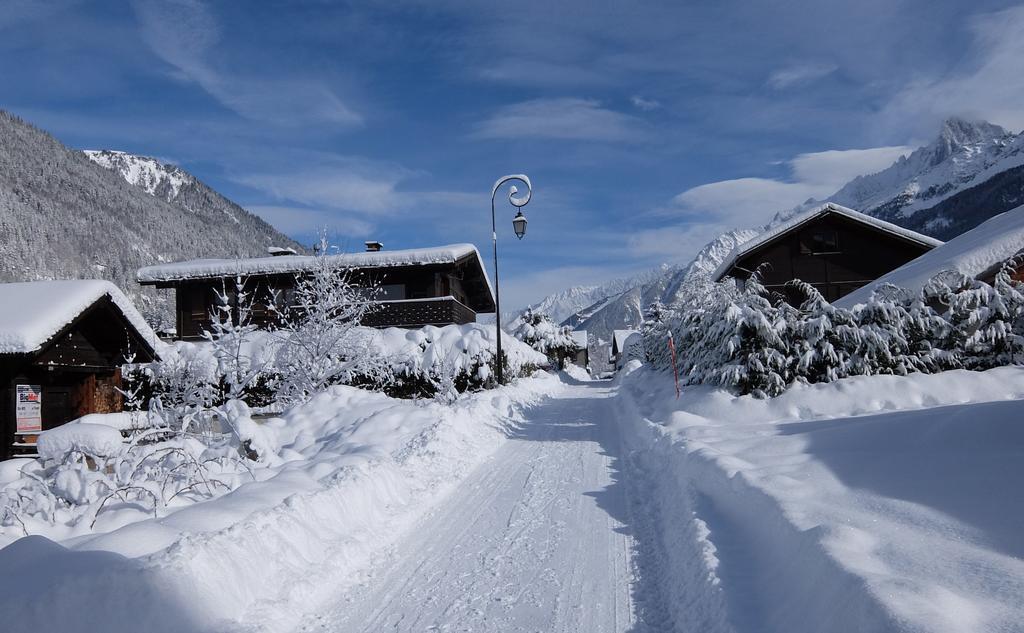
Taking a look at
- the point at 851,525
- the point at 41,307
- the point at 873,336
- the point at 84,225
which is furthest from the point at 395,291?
the point at 84,225

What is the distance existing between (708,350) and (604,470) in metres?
5.22

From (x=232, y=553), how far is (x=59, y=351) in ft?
43.8

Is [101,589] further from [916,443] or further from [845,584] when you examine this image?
[916,443]

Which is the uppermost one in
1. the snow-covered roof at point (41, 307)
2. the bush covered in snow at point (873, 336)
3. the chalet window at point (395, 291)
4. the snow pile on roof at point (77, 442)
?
the chalet window at point (395, 291)

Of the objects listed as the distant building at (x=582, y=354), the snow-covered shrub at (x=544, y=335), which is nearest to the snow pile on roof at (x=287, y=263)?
the snow-covered shrub at (x=544, y=335)

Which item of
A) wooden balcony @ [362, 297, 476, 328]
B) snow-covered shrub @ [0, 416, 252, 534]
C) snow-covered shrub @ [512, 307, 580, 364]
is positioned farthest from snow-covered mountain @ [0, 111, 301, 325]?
snow-covered shrub @ [0, 416, 252, 534]

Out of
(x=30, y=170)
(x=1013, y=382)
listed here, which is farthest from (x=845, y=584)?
(x=30, y=170)

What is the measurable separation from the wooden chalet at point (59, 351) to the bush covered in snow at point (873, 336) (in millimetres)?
12823

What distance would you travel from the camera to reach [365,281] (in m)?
26.1

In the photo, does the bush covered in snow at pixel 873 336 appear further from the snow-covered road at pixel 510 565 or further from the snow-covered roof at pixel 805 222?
the snow-covered roof at pixel 805 222

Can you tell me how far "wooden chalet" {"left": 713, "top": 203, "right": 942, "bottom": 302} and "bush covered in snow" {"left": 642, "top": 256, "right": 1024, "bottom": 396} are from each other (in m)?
14.3

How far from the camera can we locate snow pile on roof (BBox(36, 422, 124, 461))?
6219mm

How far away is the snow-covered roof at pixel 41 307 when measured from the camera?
12.0m

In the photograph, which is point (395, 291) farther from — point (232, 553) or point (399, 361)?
point (232, 553)
